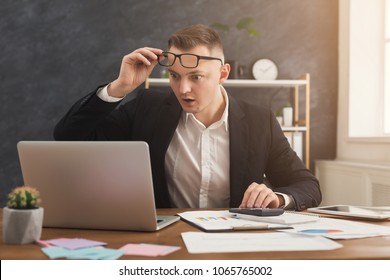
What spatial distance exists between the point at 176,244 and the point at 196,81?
956mm

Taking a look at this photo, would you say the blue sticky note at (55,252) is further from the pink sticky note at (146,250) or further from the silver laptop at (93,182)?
the silver laptop at (93,182)

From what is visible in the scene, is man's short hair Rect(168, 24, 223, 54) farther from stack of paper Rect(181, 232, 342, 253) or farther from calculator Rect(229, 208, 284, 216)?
stack of paper Rect(181, 232, 342, 253)

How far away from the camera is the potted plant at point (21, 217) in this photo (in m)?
1.00

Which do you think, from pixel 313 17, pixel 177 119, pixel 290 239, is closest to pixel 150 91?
pixel 177 119

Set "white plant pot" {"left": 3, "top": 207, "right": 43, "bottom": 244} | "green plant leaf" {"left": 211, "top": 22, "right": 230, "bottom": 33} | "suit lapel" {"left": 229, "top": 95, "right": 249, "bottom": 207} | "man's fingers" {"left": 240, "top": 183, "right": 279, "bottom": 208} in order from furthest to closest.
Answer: "green plant leaf" {"left": 211, "top": 22, "right": 230, "bottom": 33} < "suit lapel" {"left": 229, "top": 95, "right": 249, "bottom": 207} < "man's fingers" {"left": 240, "top": 183, "right": 279, "bottom": 208} < "white plant pot" {"left": 3, "top": 207, "right": 43, "bottom": 244}

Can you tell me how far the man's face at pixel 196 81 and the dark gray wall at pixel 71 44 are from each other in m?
2.24

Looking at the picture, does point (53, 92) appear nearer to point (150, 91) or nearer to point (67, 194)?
point (150, 91)

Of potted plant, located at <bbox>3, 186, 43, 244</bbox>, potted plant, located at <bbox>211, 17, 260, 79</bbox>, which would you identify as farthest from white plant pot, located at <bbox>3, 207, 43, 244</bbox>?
potted plant, located at <bbox>211, 17, 260, 79</bbox>

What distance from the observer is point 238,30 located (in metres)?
4.13

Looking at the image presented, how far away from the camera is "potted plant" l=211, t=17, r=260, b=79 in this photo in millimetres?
3838

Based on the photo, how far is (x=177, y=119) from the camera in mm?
2006

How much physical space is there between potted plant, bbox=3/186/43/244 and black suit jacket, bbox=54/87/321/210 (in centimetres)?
87

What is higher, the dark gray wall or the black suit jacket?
the dark gray wall

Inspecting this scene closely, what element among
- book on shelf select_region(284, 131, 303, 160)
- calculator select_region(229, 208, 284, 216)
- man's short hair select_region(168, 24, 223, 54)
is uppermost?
man's short hair select_region(168, 24, 223, 54)
